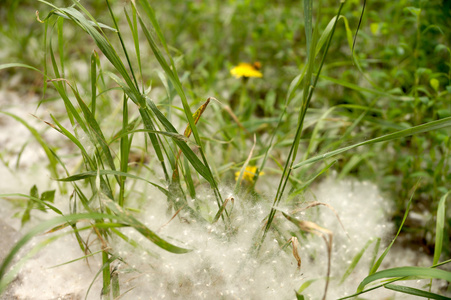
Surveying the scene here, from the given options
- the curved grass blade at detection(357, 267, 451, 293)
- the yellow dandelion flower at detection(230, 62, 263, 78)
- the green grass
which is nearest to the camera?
the curved grass blade at detection(357, 267, 451, 293)

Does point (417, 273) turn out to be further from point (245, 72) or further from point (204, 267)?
point (245, 72)

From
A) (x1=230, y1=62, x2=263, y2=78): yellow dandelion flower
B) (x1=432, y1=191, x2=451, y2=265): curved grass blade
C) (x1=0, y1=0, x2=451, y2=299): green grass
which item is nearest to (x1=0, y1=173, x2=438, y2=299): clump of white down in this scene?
(x1=0, y1=0, x2=451, y2=299): green grass

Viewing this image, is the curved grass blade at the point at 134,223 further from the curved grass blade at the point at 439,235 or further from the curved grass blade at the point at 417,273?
the curved grass blade at the point at 439,235

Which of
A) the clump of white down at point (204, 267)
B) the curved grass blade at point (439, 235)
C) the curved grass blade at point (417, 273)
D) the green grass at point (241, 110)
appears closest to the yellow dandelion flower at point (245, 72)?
the green grass at point (241, 110)

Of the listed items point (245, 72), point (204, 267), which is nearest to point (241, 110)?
point (245, 72)

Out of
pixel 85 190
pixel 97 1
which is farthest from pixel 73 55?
pixel 85 190

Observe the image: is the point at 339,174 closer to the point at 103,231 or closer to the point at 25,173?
the point at 103,231

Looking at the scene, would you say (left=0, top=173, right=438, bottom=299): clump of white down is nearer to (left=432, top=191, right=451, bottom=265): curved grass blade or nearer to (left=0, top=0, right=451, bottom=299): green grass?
(left=0, top=0, right=451, bottom=299): green grass

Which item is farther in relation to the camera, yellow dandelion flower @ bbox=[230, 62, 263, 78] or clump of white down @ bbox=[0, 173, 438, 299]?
yellow dandelion flower @ bbox=[230, 62, 263, 78]
